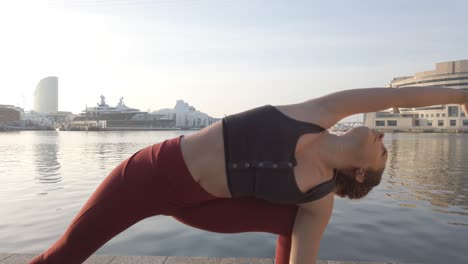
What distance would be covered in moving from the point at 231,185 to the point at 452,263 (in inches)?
174

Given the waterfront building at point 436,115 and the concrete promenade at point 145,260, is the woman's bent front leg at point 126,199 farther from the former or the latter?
the waterfront building at point 436,115

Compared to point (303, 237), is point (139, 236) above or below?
below

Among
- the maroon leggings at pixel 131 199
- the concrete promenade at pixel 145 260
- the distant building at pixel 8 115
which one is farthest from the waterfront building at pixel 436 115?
the distant building at pixel 8 115

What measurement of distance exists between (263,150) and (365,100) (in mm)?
570

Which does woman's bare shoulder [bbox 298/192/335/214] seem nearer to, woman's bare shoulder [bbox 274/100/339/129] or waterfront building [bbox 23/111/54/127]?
woman's bare shoulder [bbox 274/100/339/129]

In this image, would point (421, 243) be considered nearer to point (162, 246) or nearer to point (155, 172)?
point (162, 246)

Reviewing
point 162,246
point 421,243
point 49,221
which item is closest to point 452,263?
point 421,243

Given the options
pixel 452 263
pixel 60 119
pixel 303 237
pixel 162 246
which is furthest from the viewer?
pixel 60 119

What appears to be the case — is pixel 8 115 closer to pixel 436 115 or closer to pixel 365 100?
pixel 436 115

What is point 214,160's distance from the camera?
1807mm

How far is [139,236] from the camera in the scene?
19.8ft

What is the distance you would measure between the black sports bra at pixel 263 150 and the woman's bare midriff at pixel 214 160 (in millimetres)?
28

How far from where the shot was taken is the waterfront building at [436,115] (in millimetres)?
88562

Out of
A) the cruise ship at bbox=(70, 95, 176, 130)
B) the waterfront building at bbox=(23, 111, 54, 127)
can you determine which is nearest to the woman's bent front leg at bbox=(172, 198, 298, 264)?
the cruise ship at bbox=(70, 95, 176, 130)
